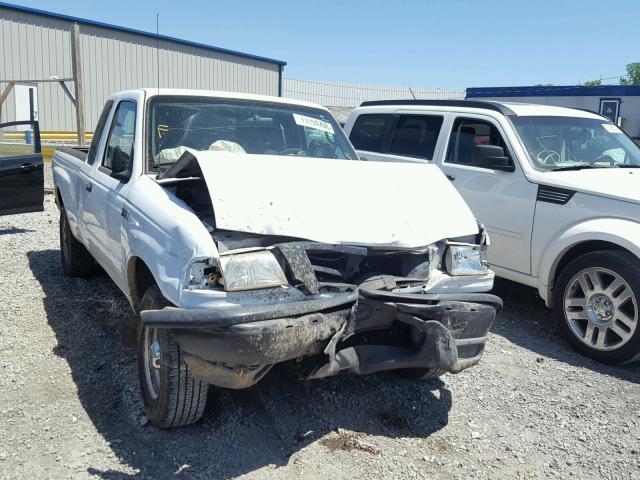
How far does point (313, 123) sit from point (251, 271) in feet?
7.70

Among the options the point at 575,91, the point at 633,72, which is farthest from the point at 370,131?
the point at 633,72

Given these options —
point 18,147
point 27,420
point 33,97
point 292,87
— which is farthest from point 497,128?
point 292,87

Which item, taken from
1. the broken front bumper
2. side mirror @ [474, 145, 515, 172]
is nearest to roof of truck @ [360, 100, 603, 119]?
side mirror @ [474, 145, 515, 172]

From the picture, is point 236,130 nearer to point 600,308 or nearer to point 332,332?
point 332,332

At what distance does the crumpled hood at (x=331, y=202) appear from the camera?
10.4 feet

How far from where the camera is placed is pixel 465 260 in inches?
143

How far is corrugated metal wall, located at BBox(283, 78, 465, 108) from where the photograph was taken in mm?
25000

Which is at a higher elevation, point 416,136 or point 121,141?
point 416,136

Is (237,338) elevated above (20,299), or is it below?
above

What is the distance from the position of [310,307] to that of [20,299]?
3.95 meters

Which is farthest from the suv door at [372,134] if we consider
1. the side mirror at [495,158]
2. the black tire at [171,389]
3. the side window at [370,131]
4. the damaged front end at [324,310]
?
the black tire at [171,389]

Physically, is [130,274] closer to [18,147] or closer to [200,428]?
[200,428]

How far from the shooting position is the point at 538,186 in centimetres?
541

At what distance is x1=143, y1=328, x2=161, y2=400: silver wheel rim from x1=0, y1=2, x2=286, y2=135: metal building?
50.2ft
